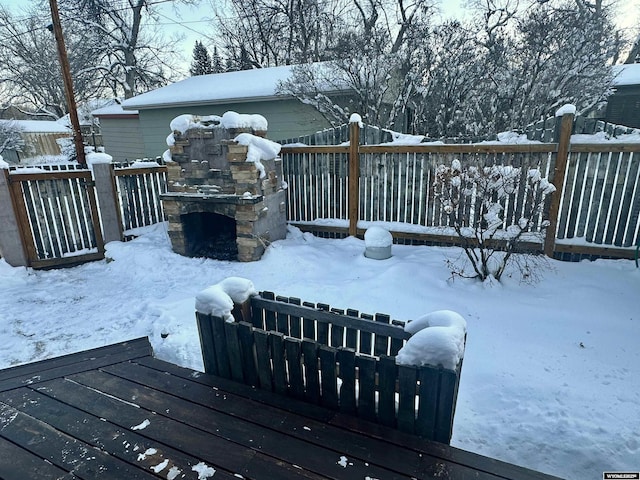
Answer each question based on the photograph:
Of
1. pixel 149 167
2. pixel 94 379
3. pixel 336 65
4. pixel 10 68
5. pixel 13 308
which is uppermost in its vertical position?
pixel 10 68

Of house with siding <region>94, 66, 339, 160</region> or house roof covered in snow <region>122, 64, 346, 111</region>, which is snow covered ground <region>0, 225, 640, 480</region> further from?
house roof covered in snow <region>122, 64, 346, 111</region>

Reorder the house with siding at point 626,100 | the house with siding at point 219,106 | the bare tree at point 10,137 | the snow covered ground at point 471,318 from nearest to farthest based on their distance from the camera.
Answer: the snow covered ground at point 471,318 → the house with siding at point 219,106 → the house with siding at point 626,100 → the bare tree at point 10,137

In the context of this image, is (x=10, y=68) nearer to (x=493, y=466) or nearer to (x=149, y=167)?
(x=149, y=167)

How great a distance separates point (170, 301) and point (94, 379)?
1.93m

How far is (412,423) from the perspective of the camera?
1.94 meters

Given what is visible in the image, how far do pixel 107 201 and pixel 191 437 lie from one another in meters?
Result: 5.19

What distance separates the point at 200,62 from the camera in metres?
20.9

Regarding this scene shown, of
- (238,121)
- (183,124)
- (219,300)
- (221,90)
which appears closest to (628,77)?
(221,90)

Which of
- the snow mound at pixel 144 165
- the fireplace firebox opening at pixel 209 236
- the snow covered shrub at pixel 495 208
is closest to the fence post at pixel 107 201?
the snow mound at pixel 144 165

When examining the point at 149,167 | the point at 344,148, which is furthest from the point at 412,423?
the point at 149,167

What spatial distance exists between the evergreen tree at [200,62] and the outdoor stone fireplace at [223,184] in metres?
18.1

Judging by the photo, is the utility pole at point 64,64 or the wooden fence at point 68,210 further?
the utility pole at point 64,64

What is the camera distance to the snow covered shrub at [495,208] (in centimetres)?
437

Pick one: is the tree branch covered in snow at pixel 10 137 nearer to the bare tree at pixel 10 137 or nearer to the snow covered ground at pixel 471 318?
the bare tree at pixel 10 137
